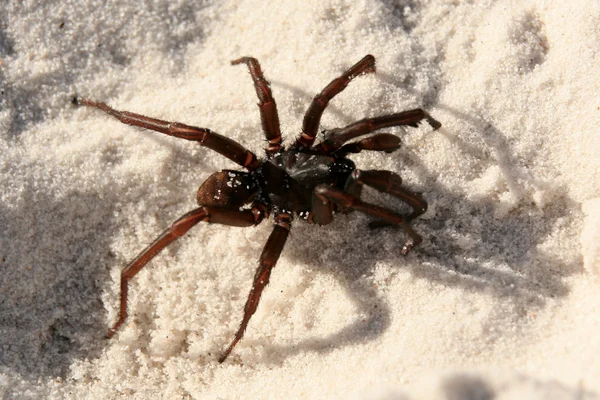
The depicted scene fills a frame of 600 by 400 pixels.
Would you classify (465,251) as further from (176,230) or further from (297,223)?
(176,230)

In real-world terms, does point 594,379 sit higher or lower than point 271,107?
lower

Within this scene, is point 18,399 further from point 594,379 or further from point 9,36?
point 594,379

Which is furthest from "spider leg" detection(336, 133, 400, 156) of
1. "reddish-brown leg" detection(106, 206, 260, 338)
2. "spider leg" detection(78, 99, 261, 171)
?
"reddish-brown leg" detection(106, 206, 260, 338)

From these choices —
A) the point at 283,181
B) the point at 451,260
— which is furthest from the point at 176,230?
the point at 451,260

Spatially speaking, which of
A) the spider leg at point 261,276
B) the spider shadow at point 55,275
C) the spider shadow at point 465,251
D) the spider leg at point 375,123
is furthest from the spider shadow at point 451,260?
the spider shadow at point 55,275

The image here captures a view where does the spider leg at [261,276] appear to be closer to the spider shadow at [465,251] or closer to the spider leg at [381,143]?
the spider shadow at [465,251]

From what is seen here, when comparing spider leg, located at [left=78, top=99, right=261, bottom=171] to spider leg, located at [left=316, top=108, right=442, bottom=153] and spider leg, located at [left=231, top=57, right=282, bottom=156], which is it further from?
spider leg, located at [left=316, top=108, right=442, bottom=153]

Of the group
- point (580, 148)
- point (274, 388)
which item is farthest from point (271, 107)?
point (580, 148)
